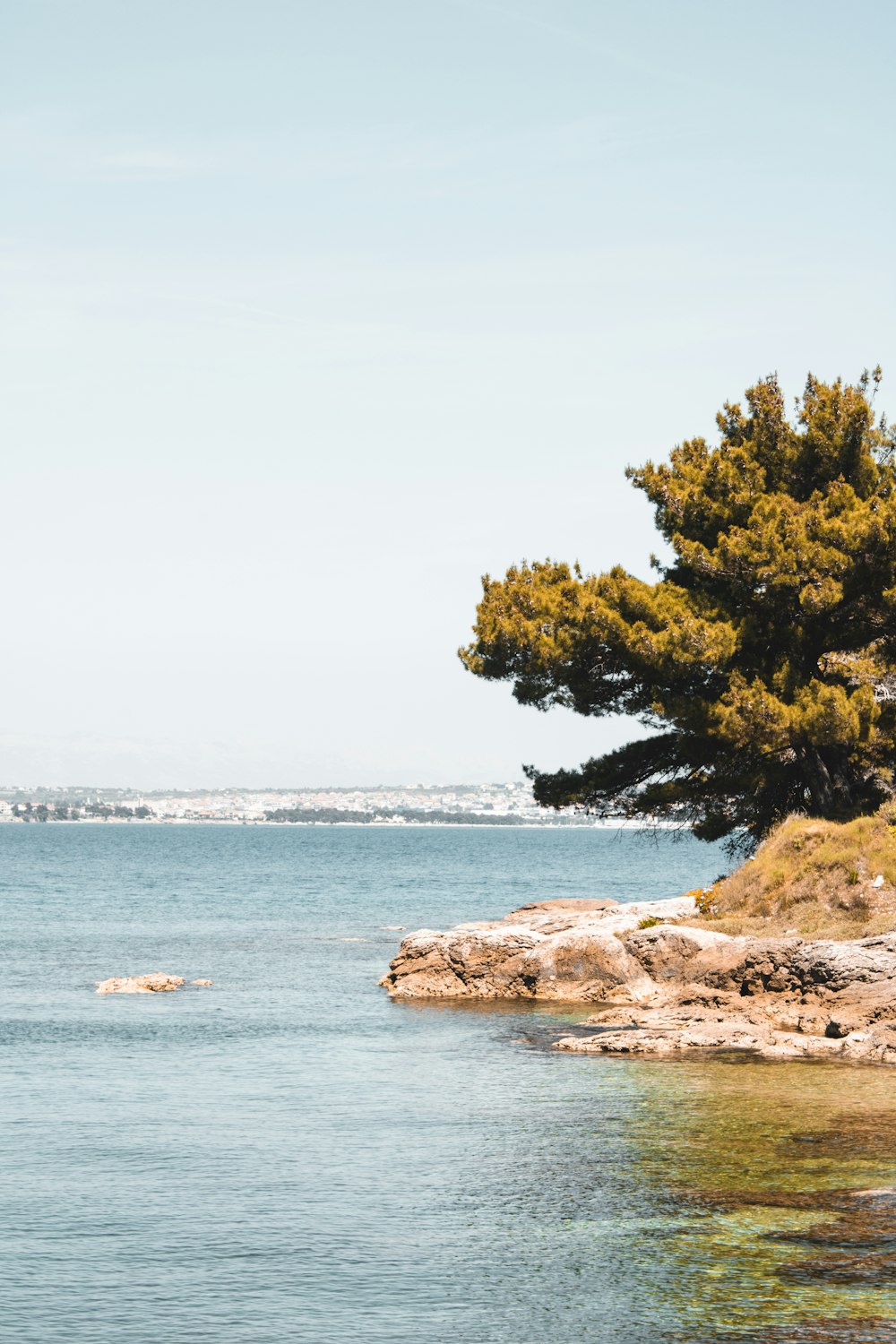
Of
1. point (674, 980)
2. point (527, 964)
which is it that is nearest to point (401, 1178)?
point (674, 980)

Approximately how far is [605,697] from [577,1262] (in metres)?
25.1

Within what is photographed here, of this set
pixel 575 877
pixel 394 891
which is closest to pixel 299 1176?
pixel 394 891

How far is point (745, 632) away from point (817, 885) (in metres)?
7.01

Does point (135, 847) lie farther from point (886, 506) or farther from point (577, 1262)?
point (577, 1262)

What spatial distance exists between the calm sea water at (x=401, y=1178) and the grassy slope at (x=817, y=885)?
5.31 metres

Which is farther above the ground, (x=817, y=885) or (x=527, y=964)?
(x=817, y=885)

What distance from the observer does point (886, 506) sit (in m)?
34.6

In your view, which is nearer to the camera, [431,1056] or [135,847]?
[431,1056]

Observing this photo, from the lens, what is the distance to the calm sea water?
12.4 metres

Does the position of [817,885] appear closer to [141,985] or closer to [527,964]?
[527,964]

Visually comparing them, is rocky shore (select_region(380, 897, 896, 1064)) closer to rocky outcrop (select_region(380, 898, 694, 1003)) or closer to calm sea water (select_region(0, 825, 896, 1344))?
rocky outcrop (select_region(380, 898, 694, 1003))

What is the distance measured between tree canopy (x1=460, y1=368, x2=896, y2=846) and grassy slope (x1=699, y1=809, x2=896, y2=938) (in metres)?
2.14

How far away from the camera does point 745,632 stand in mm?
35500

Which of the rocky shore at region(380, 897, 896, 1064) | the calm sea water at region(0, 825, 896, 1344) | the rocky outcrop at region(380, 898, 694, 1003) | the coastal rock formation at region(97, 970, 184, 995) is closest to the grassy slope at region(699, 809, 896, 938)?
the rocky shore at region(380, 897, 896, 1064)
